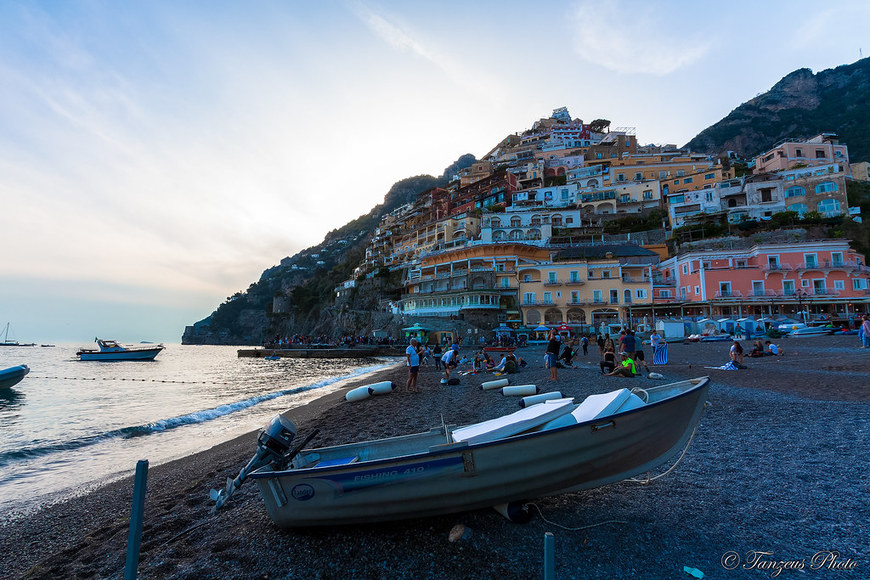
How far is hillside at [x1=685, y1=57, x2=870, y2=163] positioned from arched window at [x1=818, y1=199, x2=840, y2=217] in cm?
5745

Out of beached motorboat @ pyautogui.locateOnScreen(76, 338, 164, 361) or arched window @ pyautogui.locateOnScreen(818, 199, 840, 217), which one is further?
beached motorboat @ pyautogui.locateOnScreen(76, 338, 164, 361)

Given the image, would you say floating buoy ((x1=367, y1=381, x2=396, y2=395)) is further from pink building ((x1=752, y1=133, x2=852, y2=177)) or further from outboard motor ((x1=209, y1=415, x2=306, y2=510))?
pink building ((x1=752, y1=133, x2=852, y2=177))

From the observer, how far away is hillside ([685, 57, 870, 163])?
94688mm

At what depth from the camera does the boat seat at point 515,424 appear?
423 cm

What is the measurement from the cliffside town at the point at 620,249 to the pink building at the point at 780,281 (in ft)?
0.37

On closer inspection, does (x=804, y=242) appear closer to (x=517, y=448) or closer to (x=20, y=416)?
(x=517, y=448)

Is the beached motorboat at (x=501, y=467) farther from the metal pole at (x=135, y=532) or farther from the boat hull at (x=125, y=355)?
the boat hull at (x=125, y=355)

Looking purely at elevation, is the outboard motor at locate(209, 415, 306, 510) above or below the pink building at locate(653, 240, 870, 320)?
below

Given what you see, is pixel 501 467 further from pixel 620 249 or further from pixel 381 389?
pixel 620 249

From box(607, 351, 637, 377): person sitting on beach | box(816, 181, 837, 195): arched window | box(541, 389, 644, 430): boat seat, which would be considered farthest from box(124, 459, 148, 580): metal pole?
box(816, 181, 837, 195): arched window

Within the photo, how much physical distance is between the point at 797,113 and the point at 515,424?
466 feet

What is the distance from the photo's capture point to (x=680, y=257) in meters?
45.1

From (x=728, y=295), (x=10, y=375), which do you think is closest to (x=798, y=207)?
(x=728, y=295)

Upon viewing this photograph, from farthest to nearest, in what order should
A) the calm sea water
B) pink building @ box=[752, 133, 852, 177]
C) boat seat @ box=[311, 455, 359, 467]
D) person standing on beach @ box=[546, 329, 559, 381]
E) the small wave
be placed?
pink building @ box=[752, 133, 852, 177]
person standing on beach @ box=[546, 329, 559, 381]
the small wave
the calm sea water
boat seat @ box=[311, 455, 359, 467]
